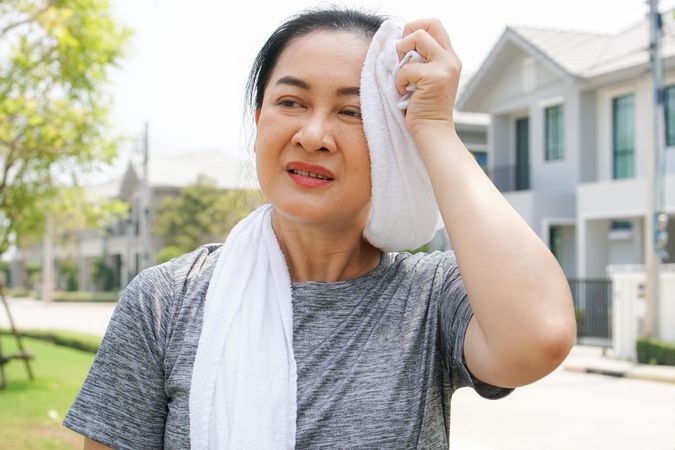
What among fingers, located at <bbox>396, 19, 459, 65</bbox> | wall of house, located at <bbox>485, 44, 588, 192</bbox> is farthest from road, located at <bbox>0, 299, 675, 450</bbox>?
wall of house, located at <bbox>485, 44, 588, 192</bbox>

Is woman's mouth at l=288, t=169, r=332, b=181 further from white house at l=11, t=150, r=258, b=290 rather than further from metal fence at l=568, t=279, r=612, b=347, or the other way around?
white house at l=11, t=150, r=258, b=290

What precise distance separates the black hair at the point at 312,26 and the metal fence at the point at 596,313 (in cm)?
1649

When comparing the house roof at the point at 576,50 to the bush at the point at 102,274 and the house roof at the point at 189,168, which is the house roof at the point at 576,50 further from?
the bush at the point at 102,274

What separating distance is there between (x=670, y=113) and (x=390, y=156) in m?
20.0

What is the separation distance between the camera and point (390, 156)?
69.4 inches

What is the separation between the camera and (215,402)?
5.46 ft

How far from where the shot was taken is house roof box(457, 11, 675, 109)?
21188 millimetres

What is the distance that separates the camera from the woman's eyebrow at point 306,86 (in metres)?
1.76

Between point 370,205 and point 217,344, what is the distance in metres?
0.43

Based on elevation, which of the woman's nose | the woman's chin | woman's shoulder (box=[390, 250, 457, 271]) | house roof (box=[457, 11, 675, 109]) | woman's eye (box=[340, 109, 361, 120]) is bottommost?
Result: woman's shoulder (box=[390, 250, 457, 271])

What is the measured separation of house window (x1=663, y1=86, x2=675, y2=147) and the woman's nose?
19.8 m

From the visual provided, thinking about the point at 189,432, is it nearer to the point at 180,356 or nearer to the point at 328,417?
the point at 180,356

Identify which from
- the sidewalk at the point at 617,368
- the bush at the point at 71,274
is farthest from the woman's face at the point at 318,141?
the bush at the point at 71,274

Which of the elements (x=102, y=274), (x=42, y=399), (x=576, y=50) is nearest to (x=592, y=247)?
(x=576, y=50)
